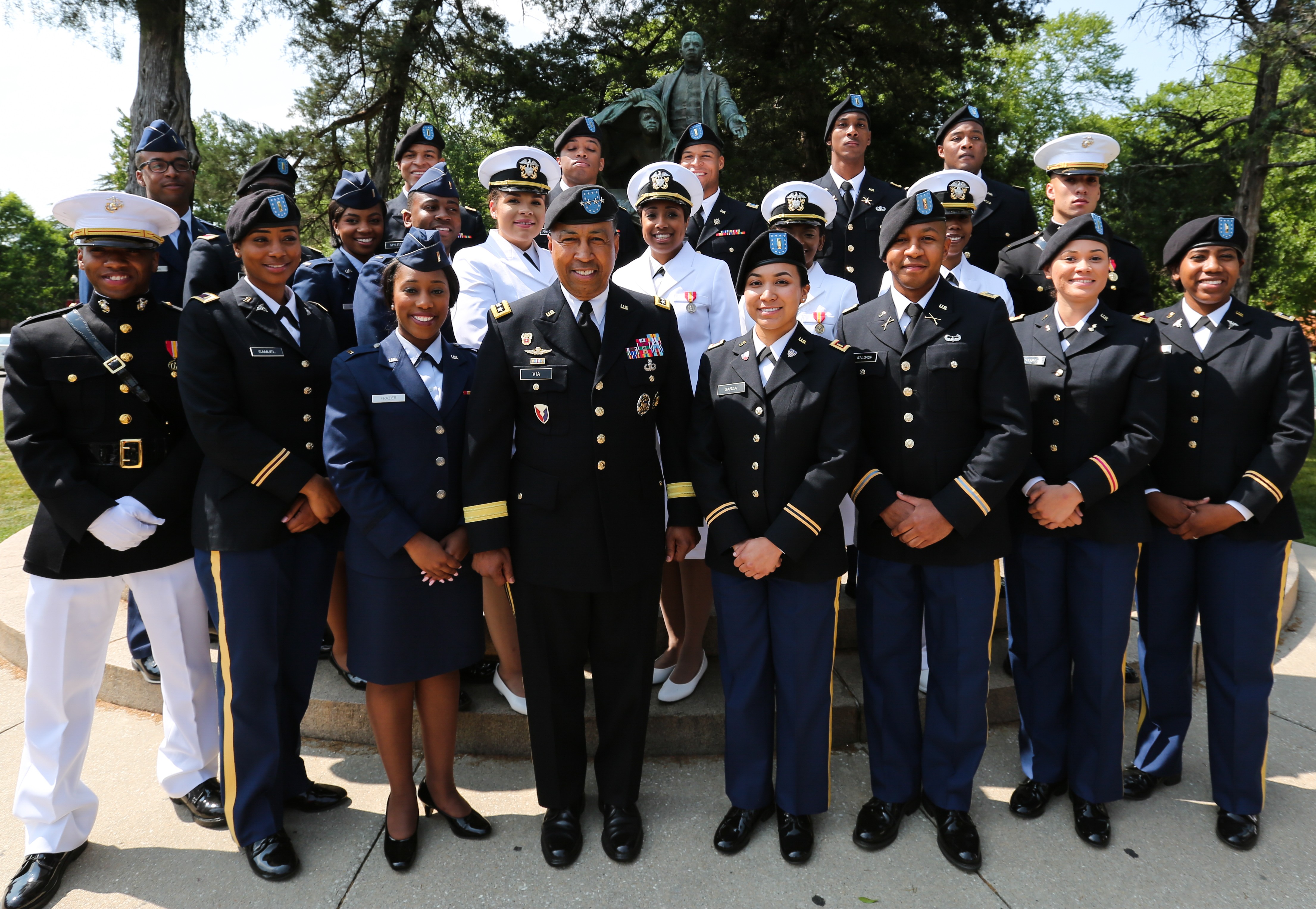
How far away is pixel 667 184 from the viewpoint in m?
3.79

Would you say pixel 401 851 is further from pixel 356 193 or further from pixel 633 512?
pixel 356 193

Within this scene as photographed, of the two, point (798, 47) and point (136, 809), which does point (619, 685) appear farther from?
point (798, 47)

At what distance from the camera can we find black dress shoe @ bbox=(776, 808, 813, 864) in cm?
297

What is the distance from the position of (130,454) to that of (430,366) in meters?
1.17

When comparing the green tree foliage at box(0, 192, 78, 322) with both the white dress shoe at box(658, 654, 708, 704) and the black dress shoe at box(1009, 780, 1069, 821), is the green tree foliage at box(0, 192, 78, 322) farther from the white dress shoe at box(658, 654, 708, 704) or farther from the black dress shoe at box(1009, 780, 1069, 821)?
the black dress shoe at box(1009, 780, 1069, 821)

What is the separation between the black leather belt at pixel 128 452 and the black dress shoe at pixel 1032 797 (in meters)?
3.66

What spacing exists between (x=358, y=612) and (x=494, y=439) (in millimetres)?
815

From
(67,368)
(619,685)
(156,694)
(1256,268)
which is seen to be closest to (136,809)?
(156,694)

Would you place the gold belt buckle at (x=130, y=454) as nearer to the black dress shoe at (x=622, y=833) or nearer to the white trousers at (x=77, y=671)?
the white trousers at (x=77, y=671)

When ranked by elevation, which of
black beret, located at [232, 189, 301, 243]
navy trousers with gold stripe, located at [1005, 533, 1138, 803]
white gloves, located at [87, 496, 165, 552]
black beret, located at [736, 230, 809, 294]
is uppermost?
black beret, located at [232, 189, 301, 243]

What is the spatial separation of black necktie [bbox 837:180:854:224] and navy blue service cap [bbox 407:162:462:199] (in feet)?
7.66

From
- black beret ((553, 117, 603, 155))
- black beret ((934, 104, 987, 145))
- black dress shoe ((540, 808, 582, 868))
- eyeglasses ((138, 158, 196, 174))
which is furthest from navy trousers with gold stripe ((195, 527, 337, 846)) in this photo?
black beret ((934, 104, 987, 145))

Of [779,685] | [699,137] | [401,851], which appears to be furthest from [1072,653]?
[699,137]

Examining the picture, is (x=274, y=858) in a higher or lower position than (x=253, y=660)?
lower
